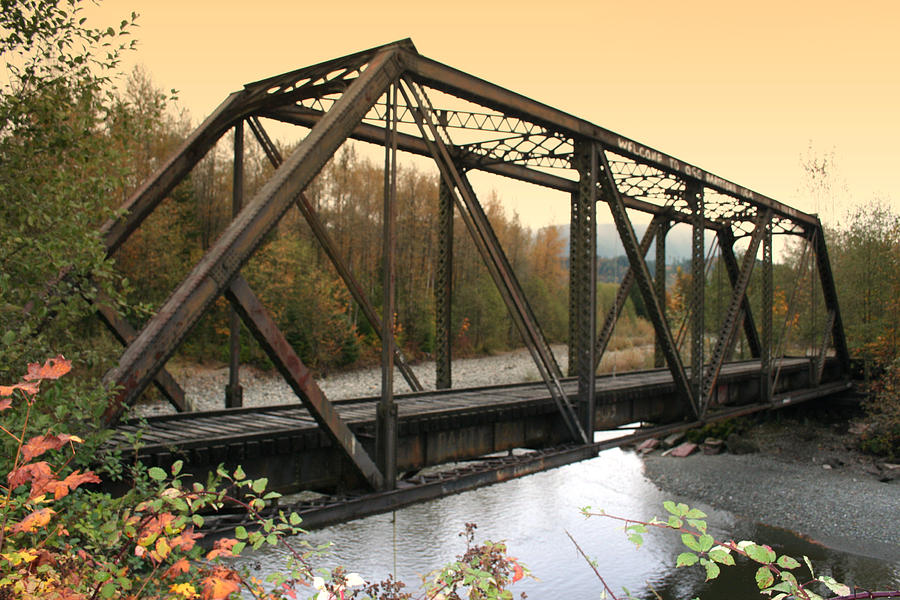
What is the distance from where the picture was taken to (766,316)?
1808cm

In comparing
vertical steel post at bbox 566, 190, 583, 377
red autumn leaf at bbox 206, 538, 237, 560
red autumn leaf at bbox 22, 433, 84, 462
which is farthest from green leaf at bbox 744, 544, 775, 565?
vertical steel post at bbox 566, 190, 583, 377

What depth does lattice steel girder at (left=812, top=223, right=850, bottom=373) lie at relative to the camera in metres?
21.8

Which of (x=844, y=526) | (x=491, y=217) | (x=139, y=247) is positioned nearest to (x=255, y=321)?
(x=844, y=526)

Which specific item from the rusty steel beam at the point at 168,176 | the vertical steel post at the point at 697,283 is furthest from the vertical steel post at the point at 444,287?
the vertical steel post at the point at 697,283

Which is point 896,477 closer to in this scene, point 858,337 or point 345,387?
point 858,337

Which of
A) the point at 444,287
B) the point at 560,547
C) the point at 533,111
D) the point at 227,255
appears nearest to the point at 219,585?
the point at 227,255

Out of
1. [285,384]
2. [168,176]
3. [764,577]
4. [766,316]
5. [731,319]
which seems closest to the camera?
[764,577]

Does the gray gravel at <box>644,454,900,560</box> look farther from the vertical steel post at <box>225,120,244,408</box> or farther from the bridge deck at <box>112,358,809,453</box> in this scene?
the vertical steel post at <box>225,120,244,408</box>

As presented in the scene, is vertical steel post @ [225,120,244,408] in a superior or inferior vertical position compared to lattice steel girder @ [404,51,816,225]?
inferior

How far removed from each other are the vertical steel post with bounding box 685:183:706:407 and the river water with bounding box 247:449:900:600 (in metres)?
3.71

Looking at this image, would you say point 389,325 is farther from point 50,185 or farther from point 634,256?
point 634,256

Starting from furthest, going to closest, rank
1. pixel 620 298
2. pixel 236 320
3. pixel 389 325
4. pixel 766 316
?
pixel 766 316 < pixel 620 298 < pixel 236 320 < pixel 389 325

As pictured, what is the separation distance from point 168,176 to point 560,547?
37.1 feet

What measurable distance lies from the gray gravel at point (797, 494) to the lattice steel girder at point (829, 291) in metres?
5.85
